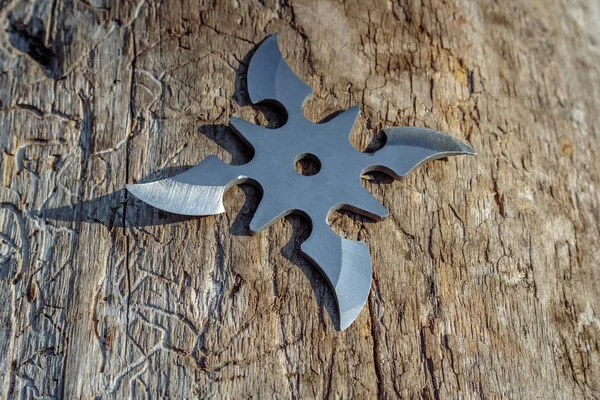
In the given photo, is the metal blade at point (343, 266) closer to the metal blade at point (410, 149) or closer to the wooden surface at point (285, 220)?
the wooden surface at point (285, 220)

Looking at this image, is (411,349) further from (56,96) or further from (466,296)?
(56,96)

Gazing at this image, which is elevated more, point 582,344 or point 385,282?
point 385,282

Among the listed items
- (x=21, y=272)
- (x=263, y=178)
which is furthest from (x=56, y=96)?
(x=263, y=178)

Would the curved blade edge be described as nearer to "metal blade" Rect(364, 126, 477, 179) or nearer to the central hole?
the central hole

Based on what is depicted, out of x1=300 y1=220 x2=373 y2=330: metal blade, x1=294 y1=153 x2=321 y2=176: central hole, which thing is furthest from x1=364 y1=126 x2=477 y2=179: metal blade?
x1=300 y1=220 x2=373 y2=330: metal blade

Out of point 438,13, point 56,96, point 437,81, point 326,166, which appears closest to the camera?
point 326,166
